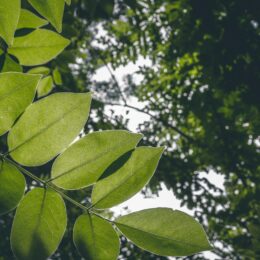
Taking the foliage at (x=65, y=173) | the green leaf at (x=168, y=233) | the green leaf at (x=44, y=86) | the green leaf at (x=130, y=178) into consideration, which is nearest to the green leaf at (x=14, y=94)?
the foliage at (x=65, y=173)

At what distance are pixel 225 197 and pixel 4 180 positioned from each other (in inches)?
176

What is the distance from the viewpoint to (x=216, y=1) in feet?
10.1

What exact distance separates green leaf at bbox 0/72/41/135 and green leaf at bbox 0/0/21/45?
0.32 ft

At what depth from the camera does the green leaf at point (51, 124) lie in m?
0.89

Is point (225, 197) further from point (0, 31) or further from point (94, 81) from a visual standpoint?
point (0, 31)

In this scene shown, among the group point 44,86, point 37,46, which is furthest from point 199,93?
point 37,46

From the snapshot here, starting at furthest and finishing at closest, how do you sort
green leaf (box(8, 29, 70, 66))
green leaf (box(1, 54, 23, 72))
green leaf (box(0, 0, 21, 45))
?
green leaf (box(8, 29, 70, 66)), green leaf (box(1, 54, 23, 72)), green leaf (box(0, 0, 21, 45))

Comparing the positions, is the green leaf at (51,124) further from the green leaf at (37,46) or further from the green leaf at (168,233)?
the green leaf at (37,46)

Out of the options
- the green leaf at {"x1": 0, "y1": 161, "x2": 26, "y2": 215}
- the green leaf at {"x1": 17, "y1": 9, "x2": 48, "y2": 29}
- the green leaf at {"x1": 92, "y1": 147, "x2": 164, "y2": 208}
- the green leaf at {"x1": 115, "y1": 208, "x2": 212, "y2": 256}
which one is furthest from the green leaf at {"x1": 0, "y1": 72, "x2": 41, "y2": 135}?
the green leaf at {"x1": 17, "y1": 9, "x2": 48, "y2": 29}

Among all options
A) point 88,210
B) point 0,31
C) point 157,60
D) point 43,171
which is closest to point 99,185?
point 88,210

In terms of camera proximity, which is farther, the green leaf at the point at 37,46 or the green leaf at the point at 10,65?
the green leaf at the point at 37,46

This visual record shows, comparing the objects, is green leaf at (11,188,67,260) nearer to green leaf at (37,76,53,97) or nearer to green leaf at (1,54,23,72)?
green leaf at (1,54,23,72)

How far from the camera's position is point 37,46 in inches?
57.3

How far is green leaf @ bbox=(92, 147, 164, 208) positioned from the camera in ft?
3.13
